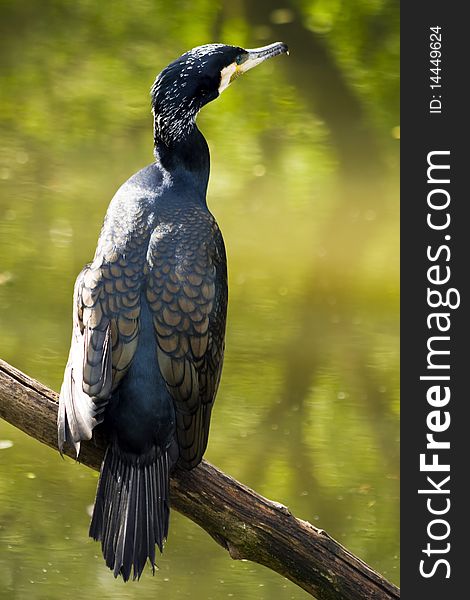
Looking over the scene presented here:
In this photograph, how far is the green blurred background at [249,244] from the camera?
4.30 meters

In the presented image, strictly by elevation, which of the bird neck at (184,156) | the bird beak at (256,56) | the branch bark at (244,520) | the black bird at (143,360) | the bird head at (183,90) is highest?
the bird beak at (256,56)

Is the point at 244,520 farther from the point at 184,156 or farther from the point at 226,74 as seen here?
the point at 226,74

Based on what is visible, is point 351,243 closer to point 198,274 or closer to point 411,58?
point 411,58

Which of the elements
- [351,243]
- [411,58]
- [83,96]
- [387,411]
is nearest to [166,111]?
[411,58]

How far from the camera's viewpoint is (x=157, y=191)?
11.0 feet

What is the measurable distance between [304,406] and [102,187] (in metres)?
2.15

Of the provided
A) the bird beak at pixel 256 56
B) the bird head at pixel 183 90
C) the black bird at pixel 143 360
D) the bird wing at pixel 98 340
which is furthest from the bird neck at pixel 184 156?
the bird wing at pixel 98 340

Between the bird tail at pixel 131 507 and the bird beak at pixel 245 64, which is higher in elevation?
the bird beak at pixel 245 64

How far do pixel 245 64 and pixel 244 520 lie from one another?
132cm

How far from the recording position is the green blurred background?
4.30 metres

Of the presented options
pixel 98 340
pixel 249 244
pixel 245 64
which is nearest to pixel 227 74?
pixel 245 64

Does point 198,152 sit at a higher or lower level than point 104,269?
higher

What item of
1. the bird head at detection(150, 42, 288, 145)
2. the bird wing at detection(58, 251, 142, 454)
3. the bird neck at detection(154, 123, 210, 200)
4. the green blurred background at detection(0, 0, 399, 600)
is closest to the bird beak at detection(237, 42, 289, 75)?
the bird head at detection(150, 42, 288, 145)

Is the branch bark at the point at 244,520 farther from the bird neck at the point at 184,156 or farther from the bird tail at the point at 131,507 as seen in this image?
the bird neck at the point at 184,156
